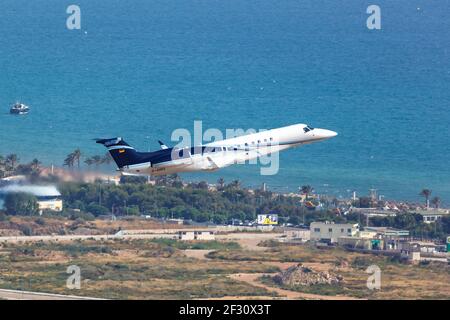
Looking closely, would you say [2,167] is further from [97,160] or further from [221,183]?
[221,183]

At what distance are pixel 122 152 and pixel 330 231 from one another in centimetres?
4057

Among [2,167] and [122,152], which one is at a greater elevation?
[2,167]

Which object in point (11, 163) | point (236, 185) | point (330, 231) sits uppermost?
point (11, 163)

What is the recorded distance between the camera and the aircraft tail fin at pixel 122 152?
11444cm

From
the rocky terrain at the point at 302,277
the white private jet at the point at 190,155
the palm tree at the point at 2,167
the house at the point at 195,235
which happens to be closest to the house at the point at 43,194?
the house at the point at 195,235

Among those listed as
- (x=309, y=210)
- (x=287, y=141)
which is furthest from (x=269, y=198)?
(x=287, y=141)

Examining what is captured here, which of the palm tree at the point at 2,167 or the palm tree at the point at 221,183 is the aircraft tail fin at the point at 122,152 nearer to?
the palm tree at the point at 2,167

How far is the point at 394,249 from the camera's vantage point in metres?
144

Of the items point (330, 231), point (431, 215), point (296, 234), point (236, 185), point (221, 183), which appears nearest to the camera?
point (330, 231)

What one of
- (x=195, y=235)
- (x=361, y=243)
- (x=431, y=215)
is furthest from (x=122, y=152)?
(x=431, y=215)

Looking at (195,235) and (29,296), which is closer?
(29,296)

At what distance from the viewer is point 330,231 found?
495 ft

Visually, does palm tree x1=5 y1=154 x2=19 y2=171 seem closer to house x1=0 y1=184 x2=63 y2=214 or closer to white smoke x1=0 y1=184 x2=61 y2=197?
house x1=0 y1=184 x2=63 y2=214

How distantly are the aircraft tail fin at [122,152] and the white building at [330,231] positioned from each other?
38.0 meters
